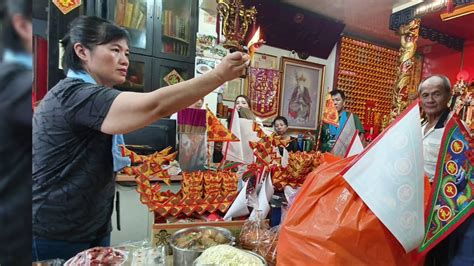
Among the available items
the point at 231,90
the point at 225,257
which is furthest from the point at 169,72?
the point at 225,257

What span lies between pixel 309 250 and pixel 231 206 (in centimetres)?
38

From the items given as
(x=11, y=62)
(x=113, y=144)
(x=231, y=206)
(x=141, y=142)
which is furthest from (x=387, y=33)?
(x=11, y=62)

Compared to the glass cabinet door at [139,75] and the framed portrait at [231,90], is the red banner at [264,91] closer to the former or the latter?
the framed portrait at [231,90]

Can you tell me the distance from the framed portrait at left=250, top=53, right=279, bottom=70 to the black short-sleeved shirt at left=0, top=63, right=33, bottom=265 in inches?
134

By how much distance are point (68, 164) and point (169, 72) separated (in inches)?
86.0

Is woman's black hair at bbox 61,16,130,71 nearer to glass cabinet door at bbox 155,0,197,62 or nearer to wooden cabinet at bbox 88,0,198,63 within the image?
wooden cabinet at bbox 88,0,198,63

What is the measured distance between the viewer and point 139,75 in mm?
2646

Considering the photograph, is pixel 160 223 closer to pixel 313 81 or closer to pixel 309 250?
pixel 309 250

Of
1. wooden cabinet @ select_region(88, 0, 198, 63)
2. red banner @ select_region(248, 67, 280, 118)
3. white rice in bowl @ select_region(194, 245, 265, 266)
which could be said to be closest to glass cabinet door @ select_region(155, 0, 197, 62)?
wooden cabinet @ select_region(88, 0, 198, 63)

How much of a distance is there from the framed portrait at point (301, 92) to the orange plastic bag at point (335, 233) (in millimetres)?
3157

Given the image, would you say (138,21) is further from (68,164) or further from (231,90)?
(68,164)

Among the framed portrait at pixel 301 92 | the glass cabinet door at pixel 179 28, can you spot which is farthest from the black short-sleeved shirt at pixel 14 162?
the framed portrait at pixel 301 92

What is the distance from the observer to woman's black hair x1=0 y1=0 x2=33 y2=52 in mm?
161

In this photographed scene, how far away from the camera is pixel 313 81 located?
155 inches
